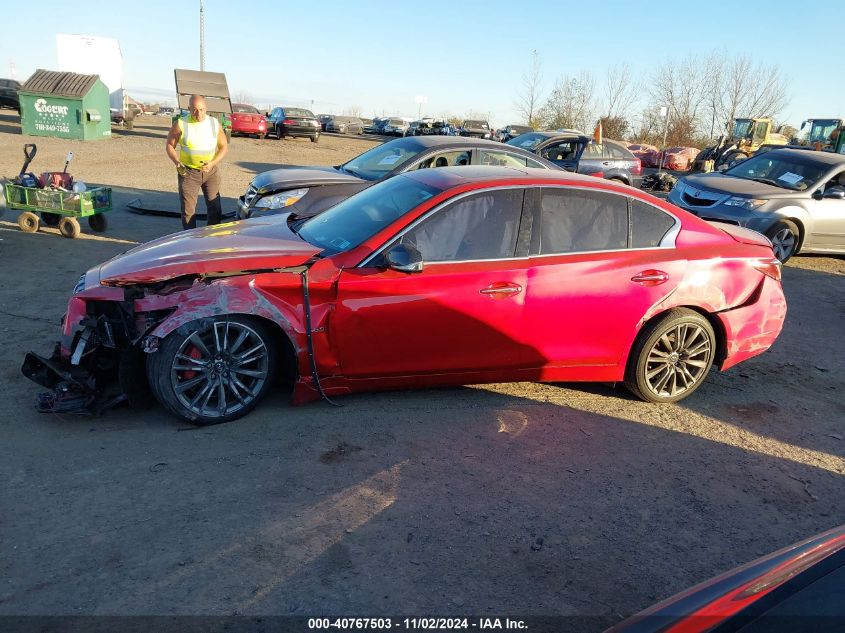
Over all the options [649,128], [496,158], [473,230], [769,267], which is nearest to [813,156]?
[496,158]

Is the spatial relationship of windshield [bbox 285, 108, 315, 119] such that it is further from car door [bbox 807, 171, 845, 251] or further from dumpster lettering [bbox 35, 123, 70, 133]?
car door [bbox 807, 171, 845, 251]

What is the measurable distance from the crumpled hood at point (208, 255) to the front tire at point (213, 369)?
357 mm

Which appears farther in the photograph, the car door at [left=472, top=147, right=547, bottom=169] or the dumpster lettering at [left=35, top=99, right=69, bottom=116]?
the dumpster lettering at [left=35, top=99, right=69, bottom=116]

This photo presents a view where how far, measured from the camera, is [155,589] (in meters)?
2.77

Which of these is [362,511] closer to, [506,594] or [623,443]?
[506,594]

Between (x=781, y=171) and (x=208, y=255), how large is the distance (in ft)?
33.5

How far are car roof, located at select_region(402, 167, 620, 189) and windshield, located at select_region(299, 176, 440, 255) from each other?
0.09 m

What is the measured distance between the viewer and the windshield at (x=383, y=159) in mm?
8680

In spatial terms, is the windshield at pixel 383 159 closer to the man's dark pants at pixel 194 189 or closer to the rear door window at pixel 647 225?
the man's dark pants at pixel 194 189

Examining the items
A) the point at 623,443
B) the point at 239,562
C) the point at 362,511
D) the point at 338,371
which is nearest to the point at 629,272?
the point at 623,443

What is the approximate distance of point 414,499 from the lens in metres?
3.56

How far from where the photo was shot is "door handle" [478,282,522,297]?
4.36 metres

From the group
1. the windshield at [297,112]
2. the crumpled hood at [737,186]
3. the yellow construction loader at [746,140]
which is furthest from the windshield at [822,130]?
the windshield at [297,112]

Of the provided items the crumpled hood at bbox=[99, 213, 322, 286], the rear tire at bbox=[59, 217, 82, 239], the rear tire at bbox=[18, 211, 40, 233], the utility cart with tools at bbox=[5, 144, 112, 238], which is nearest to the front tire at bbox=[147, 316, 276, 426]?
the crumpled hood at bbox=[99, 213, 322, 286]
